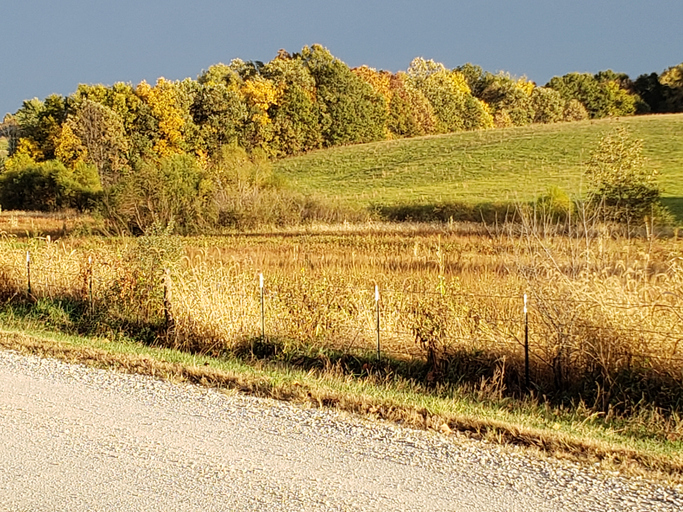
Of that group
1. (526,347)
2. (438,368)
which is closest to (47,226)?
(438,368)

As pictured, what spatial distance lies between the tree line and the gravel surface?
29004 mm

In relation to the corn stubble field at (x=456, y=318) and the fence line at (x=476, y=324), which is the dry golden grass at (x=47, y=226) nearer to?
the corn stubble field at (x=456, y=318)

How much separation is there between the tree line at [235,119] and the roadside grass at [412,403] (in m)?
26.1

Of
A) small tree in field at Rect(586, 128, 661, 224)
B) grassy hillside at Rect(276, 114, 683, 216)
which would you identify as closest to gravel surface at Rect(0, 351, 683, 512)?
small tree in field at Rect(586, 128, 661, 224)

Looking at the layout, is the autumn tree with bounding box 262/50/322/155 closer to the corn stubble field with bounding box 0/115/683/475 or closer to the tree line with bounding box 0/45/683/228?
the tree line with bounding box 0/45/683/228

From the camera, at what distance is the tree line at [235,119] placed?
124ft

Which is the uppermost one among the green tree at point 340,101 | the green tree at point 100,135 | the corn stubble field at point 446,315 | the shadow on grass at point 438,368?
the green tree at point 340,101

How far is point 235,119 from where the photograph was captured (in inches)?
2768

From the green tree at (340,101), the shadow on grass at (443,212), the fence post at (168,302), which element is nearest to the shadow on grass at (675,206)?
the shadow on grass at (443,212)

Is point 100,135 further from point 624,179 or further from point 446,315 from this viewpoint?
point 446,315

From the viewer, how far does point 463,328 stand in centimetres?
949

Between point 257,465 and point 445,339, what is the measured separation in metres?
4.41

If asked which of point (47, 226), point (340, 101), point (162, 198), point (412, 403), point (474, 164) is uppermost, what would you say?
point (340, 101)

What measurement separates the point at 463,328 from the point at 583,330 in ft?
5.11
